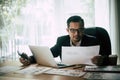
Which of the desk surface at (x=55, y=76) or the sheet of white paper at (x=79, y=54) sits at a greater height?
the sheet of white paper at (x=79, y=54)

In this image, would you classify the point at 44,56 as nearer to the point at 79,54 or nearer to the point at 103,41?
the point at 79,54

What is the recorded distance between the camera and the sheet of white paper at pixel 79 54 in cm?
177

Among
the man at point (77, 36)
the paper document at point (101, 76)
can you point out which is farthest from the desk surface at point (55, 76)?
the man at point (77, 36)

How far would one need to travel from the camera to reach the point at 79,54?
1.80 m

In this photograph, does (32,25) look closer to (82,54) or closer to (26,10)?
(26,10)

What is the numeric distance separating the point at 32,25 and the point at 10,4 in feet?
1.43

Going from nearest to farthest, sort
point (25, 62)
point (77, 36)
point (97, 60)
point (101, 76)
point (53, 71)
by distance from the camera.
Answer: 1. point (101, 76)
2. point (53, 71)
3. point (97, 60)
4. point (25, 62)
5. point (77, 36)

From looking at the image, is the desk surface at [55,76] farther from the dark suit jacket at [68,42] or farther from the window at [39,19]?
the window at [39,19]

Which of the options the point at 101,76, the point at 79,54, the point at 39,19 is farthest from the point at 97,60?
the point at 39,19

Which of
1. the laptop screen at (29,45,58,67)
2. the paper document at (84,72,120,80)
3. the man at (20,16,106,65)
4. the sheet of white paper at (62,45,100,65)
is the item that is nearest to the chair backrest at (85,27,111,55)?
the man at (20,16,106,65)

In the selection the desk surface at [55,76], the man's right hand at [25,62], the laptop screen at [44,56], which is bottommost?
the desk surface at [55,76]

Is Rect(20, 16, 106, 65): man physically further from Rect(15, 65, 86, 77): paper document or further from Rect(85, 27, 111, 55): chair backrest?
Rect(15, 65, 86, 77): paper document

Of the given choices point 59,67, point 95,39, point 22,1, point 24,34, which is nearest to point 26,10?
point 22,1

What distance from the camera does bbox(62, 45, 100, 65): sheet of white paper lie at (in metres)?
1.77
